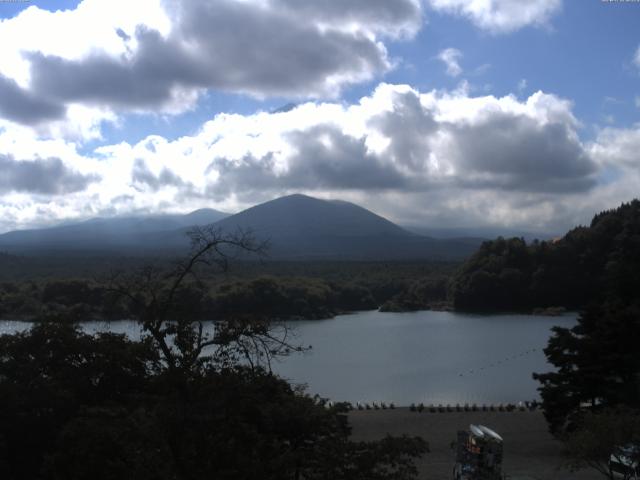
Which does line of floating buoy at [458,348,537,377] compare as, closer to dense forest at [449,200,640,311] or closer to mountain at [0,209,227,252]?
dense forest at [449,200,640,311]

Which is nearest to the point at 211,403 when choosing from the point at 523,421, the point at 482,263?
the point at 523,421

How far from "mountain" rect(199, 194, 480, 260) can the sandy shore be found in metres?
88.3

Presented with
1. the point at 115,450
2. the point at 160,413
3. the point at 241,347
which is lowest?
the point at 115,450

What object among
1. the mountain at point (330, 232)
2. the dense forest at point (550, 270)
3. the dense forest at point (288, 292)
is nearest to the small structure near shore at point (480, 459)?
the dense forest at point (288, 292)

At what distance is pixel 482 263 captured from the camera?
44.4 m

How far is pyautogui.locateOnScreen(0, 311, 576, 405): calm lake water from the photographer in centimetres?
Answer: 1845

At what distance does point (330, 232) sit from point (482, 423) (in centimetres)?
12249

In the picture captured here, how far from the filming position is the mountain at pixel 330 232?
115 metres

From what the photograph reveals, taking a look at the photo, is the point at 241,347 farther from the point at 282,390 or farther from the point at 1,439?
the point at 1,439

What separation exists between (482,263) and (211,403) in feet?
138

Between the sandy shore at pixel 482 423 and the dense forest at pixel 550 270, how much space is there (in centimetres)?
2824

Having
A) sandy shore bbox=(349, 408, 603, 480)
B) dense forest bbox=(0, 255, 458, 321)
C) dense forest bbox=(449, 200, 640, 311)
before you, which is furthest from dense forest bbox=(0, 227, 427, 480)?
dense forest bbox=(449, 200, 640, 311)

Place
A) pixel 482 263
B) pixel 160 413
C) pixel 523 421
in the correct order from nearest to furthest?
pixel 160 413 → pixel 523 421 → pixel 482 263

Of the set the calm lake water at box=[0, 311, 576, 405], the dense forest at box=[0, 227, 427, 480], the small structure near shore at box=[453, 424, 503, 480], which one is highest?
the dense forest at box=[0, 227, 427, 480]
